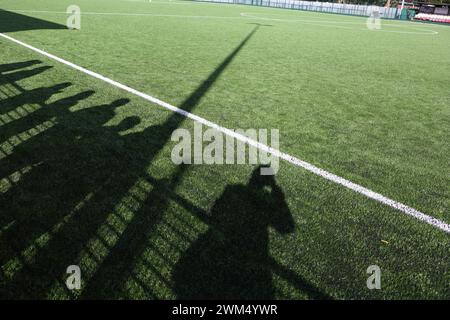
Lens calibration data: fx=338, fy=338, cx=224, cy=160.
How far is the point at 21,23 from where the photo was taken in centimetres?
1430

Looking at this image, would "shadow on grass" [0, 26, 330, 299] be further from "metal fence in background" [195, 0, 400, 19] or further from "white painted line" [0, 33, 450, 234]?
"metal fence in background" [195, 0, 400, 19]

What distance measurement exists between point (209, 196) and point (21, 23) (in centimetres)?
1511

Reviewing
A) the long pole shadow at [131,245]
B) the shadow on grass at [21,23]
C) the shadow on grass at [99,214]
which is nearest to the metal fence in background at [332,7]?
the shadow on grass at [21,23]

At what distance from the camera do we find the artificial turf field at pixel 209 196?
8.13ft

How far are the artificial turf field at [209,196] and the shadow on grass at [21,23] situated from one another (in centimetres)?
709

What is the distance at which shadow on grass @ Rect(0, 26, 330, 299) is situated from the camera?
2406 mm

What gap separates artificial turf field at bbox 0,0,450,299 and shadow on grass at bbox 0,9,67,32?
23.3 ft

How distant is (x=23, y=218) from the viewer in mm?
2920

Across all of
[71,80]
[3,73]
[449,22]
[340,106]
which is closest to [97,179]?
[71,80]

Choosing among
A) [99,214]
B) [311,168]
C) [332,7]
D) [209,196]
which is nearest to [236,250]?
[209,196]
